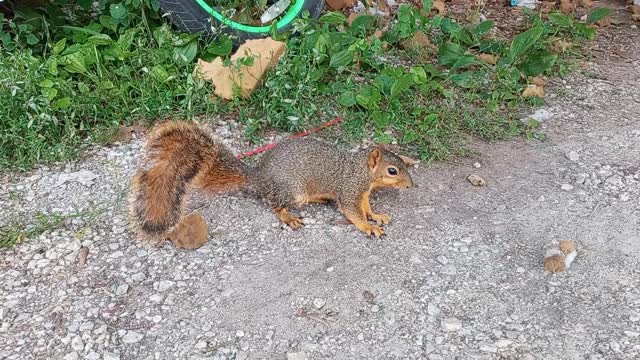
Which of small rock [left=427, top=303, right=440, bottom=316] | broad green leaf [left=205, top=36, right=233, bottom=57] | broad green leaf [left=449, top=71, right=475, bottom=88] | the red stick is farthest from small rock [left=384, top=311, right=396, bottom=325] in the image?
broad green leaf [left=205, top=36, right=233, bottom=57]

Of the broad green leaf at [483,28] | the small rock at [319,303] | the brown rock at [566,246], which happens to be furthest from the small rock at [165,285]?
the broad green leaf at [483,28]

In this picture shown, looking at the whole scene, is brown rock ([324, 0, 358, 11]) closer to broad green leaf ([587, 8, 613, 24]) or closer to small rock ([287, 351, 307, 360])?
broad green leaf ([587, 8, 613, 24])

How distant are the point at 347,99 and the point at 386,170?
2.44ft

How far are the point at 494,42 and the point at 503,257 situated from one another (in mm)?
1725

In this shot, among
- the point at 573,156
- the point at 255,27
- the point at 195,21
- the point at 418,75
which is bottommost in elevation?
the point at 573,156

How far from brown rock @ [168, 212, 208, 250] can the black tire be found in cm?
139

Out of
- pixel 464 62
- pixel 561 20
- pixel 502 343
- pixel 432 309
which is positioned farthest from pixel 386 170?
pixel 561 20

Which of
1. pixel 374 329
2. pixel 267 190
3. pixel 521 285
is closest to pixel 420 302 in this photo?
pixel 374 329

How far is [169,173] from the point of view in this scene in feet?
8.53

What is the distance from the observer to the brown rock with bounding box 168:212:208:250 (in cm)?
268

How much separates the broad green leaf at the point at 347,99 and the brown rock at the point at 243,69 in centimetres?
39

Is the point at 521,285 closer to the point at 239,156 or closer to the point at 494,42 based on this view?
the point at 239,156

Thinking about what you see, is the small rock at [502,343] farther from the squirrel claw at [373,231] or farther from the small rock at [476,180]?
the small rock at [476,180]

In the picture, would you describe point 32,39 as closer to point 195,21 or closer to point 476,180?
point 195,21
